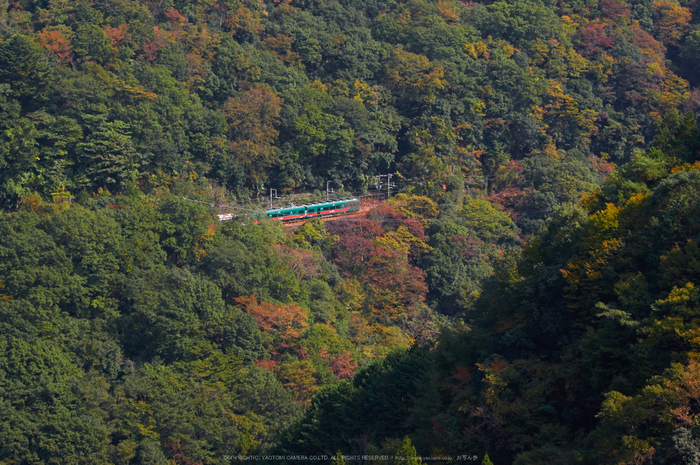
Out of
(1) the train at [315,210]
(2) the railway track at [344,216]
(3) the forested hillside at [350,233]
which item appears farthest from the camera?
(2) the railway track at [344,216]

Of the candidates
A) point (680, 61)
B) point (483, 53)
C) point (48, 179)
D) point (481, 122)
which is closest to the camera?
point (48, 179)

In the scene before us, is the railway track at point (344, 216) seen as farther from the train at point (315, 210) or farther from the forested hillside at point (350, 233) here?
the forested hillside at point (350, 233)

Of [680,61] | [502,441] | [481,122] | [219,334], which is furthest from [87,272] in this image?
[680,61]

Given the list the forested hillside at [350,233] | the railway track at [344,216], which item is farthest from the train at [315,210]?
the forested hillside at [350,233]

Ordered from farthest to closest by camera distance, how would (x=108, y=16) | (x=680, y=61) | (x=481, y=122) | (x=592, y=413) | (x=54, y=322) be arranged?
(x=680, y=61) → (x=481, y=122) → (x=108, y=16) → (x=54, y=322) → (x=592, y=413)

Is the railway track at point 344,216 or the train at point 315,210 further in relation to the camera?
the railway track at point 344,216

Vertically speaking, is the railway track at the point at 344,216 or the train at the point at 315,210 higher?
the train at the point at 315,210

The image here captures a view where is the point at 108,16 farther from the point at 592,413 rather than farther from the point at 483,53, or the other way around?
the point at 592,413

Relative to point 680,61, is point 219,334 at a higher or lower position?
lower
